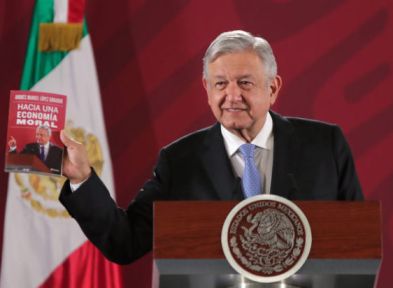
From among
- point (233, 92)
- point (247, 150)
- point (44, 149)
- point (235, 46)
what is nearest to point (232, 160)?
point (247, 150)

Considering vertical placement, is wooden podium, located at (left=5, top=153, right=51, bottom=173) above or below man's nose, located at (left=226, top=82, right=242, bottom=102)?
below

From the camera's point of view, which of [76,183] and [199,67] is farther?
[199,67]

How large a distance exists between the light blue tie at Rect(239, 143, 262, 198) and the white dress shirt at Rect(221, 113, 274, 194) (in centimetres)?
5

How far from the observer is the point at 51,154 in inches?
102

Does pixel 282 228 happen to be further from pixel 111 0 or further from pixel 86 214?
pixel 111 0

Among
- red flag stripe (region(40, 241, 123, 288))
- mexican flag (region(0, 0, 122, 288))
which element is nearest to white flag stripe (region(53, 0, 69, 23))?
mexican flag (region(0, 0, 122, 288))

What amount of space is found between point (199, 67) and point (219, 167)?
2.67 meters

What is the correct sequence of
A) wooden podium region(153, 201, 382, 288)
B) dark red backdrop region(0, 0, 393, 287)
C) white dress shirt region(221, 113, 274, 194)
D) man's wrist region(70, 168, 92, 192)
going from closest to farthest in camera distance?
wooden podium region(153, 201, 382, 288)
man's wrist region(70, 168, 92, 192)
white dress shirt region(221, 113, 274, 194)
dark red backdrop region(0, 0, 393, 287)

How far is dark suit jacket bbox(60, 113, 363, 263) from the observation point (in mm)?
2711

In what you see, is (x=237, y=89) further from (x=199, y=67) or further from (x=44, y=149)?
(x=199, y=67)

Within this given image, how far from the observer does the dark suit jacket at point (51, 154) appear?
255cm

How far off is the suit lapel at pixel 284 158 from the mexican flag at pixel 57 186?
2.35m

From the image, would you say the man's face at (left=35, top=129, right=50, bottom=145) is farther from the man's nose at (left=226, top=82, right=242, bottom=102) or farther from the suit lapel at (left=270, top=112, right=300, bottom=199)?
the suit lapel at (left=270, top=112, right=300, bottom=199)

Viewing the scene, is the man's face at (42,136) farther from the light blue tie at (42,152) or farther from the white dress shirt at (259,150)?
the white dress shirt at (259,150)
